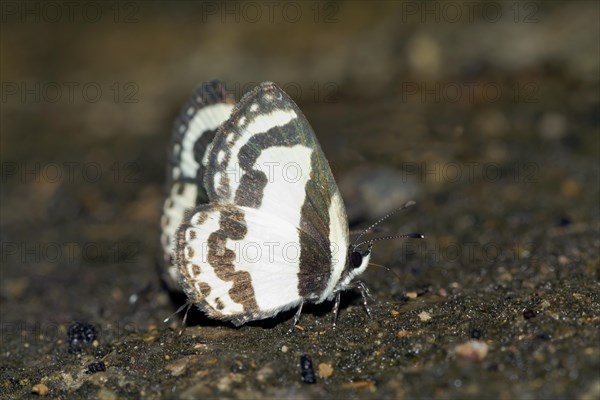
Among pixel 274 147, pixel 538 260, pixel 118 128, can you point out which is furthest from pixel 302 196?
pixel 118 128

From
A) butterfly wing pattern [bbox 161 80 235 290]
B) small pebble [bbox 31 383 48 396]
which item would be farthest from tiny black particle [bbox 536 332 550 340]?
small pebble [bbox 31 383 48 396]

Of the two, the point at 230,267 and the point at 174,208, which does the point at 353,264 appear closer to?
the point at 230,267

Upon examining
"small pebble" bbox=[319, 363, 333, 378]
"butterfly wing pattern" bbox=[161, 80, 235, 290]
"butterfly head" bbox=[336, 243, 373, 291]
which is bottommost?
"small pebble" bbox=[319, 363, 333, 378]

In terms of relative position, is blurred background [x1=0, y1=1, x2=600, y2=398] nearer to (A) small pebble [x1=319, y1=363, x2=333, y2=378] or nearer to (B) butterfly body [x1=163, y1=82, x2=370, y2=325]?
(A) small pebble [x1=319, y1=363, x2=333, y2=378]

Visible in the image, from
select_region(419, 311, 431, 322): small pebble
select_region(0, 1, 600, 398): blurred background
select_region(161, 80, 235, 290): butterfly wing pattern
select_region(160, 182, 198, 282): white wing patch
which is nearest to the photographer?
select_region(419, 311, 431, 322): small pebble

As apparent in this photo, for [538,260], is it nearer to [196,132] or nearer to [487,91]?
[196,132]
